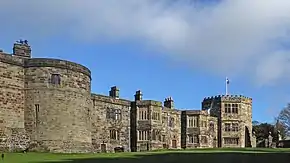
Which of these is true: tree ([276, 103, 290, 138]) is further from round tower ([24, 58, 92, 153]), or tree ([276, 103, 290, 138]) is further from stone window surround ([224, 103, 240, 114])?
round tower ([24, 58, 92, 153])

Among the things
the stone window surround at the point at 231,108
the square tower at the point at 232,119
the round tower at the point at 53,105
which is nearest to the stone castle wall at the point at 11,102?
the round tower at the point at 53,105

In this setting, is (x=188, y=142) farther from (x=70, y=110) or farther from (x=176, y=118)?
(x=70, y=110)

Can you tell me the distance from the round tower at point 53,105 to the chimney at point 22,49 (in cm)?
324

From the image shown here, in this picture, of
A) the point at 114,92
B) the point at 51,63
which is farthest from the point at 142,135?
the point at 51,63

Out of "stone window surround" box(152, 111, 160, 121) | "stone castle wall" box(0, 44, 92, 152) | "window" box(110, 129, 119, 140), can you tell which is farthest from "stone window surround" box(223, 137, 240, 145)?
"stone castle wall" box(0, 44, 92, 152)

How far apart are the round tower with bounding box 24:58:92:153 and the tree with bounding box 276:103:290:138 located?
210 feet

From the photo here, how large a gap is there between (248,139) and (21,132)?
5367 cm

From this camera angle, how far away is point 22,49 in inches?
2280

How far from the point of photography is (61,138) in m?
54.5

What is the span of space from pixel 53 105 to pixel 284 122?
70.7m

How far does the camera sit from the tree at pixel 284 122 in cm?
11060

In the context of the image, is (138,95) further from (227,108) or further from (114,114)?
(227,108)

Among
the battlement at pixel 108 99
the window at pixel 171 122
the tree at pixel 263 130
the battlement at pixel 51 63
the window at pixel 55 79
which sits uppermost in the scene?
the battlement at pixel 51 63

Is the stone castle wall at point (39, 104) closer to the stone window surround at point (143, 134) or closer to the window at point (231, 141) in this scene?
the stone window surround at point (143, 134)
